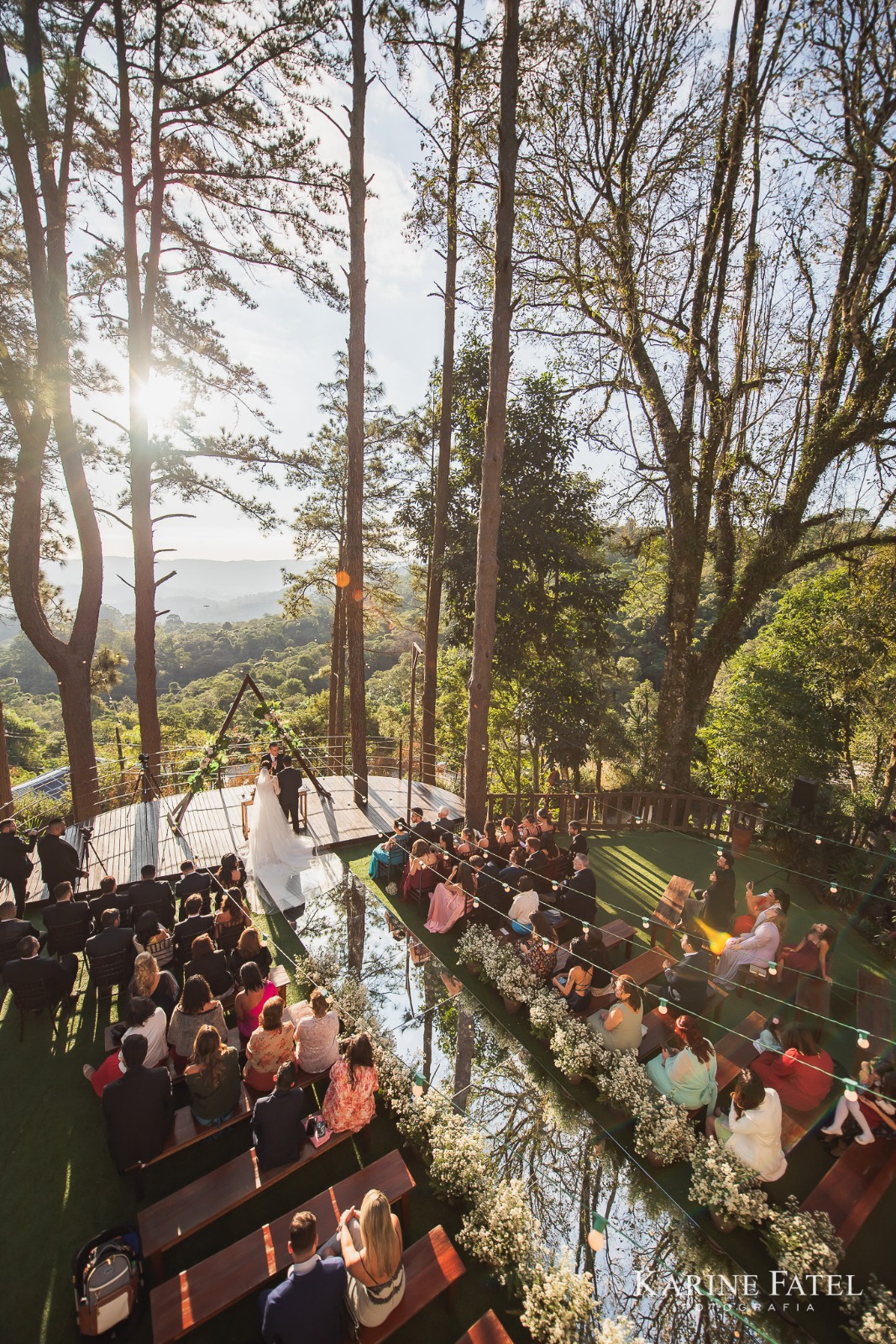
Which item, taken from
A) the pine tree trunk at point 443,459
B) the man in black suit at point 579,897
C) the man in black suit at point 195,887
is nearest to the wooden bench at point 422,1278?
the man in black suit at point 579,897

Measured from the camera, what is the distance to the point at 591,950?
6.46 m

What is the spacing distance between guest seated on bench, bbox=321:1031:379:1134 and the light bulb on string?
1.94m

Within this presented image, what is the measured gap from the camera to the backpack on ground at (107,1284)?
3543 mm

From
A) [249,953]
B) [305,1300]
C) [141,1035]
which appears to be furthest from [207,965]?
[305,1300]

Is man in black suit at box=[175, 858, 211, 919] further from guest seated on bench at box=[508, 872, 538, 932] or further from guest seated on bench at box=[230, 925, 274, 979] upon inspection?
guest seated on bench at box=[508, 872, 538, 932]

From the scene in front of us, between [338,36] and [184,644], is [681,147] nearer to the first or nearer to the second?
[338,36]

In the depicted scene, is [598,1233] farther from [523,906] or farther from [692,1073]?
[523,906]

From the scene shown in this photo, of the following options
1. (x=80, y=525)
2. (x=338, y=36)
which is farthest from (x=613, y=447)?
(x=80, y=525)

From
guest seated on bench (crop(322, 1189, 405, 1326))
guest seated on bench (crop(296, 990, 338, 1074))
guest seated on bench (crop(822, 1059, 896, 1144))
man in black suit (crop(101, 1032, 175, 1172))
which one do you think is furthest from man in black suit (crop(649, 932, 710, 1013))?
man in black suit (crop(101, 1032, 175, 1172))

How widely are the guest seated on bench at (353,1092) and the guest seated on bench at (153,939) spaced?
2708 millimetres

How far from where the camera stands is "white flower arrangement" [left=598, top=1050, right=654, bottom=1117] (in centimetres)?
515

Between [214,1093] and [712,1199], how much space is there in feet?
13.4

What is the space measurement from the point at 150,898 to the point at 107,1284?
3973 mm

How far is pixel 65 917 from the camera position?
258 inches
